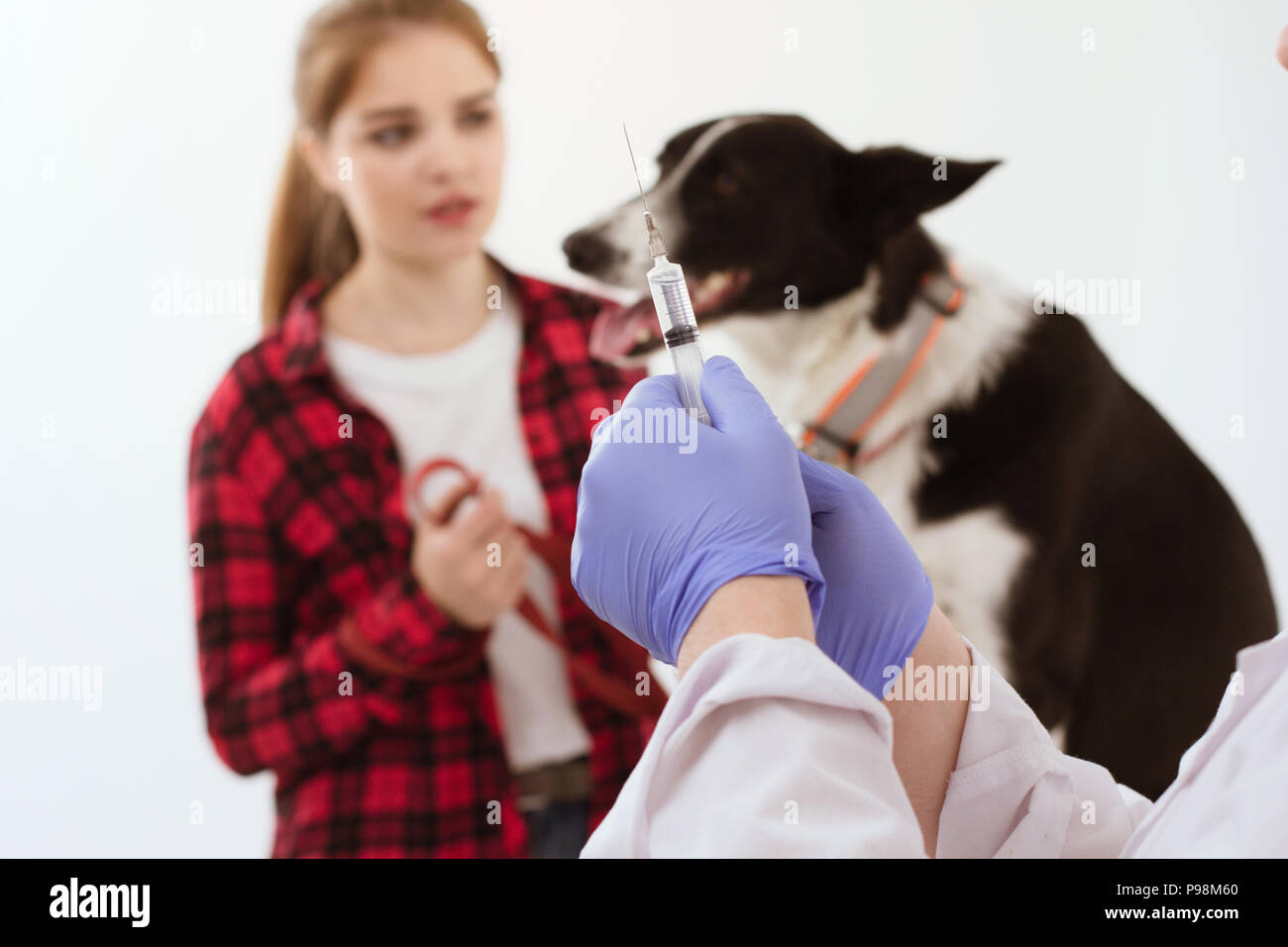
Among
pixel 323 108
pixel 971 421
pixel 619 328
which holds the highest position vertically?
pixel 323 108

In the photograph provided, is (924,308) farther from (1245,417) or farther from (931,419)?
(1245,417)

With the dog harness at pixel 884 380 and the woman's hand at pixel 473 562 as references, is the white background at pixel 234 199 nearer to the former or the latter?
the dog harness at pixel 884 380

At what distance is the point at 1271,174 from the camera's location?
1.31 metres

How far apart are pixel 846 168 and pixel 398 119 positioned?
516 millimetres

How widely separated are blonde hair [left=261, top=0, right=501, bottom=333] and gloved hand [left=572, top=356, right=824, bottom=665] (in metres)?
0.77

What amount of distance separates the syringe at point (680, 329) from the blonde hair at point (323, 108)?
707 millimetres

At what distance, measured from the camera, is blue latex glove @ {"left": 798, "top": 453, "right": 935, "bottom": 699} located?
631mm

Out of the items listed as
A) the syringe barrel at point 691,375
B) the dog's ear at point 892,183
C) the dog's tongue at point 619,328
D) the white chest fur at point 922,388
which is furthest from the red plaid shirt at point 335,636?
the syringe barrel at point 691,375

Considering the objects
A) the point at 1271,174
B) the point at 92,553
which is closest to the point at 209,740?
the point at 92,553

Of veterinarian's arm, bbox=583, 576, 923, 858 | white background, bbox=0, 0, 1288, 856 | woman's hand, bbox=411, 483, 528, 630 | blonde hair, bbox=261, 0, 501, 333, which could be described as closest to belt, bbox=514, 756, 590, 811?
woman's hand, bbox=411, 483, 528, 630

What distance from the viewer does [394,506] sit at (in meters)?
1.20

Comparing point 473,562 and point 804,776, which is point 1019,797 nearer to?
point 804,776

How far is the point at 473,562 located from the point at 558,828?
33cm

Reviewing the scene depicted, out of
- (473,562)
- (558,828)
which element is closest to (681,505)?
(473,562)
